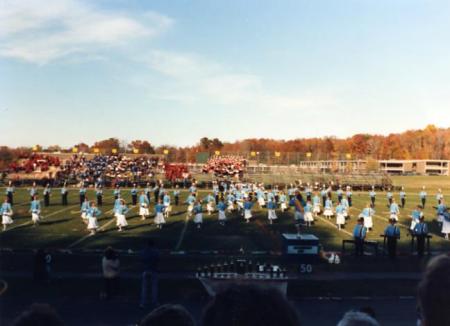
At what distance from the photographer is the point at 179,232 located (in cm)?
2134

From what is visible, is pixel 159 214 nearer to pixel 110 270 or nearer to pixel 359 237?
pixel 359 237

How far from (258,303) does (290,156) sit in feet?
198

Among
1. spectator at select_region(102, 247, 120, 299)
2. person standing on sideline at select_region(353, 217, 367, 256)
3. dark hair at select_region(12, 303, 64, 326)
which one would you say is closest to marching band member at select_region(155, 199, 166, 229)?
person standing on sideline at select_region(353, 217, 367, 256)

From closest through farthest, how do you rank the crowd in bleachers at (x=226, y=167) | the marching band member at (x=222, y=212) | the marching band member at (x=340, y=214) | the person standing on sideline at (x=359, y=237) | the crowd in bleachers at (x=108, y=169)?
the person standing on sideline at (x=359, y=237)
the marching band member at (x=340, y=214)
the marching band member at (x=222, y=212)
the crowd in bleachers at (x=108, y=169)
the crowd in bleachers at (x=226, y=167)

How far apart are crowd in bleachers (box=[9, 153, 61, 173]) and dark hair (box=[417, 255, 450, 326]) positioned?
180 feet

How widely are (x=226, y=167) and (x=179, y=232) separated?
1435 inches

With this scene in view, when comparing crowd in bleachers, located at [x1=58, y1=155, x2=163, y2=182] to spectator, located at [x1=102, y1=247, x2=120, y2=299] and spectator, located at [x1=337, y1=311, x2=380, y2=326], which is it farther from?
spectator, located at [x1=337, y1=311, x2=380, y2=326]

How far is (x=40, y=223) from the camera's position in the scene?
911 inches

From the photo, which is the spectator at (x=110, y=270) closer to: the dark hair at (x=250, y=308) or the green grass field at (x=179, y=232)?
the green grass field at (x=179, y=232)

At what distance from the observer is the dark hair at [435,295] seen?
203 centimetres

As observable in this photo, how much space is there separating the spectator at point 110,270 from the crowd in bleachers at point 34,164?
4521 centimetres

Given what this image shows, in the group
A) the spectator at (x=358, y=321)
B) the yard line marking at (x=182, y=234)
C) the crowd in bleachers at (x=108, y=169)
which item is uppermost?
the spectator at (x=358, y=321)

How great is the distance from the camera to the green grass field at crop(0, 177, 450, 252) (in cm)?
1786

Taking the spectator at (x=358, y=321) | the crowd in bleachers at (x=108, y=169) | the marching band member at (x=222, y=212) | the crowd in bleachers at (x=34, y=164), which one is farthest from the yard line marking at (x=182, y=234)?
the crowd in bleachers at (x=34, y=164)
